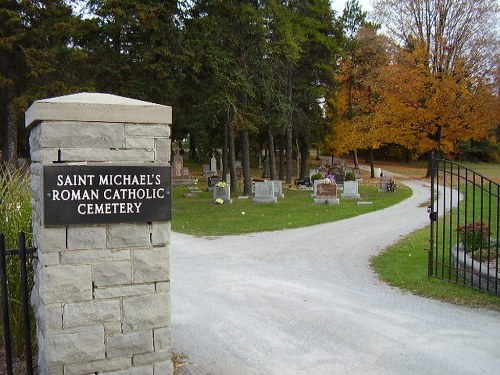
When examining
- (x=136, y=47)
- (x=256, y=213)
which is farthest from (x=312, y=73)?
(x=256, y=213)

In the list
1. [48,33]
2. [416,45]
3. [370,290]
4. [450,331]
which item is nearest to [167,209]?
[450,331]

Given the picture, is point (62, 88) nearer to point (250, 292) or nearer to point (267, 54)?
point (267, 54)

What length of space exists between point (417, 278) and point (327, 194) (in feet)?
40.6

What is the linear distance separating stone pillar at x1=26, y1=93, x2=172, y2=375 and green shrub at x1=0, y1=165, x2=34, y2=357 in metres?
0.86

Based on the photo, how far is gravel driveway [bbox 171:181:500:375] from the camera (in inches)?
173

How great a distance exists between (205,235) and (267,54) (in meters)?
14.4

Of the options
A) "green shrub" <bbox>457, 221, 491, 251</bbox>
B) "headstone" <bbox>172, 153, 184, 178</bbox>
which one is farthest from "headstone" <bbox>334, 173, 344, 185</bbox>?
"green shrub" <bbox>457, 221, 491, 251</bbox>

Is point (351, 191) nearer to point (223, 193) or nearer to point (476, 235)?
point (223, 193)

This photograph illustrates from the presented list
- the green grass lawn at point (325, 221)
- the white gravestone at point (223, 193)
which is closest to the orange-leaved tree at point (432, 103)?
Result: the green grass lawn at point (325, 221)

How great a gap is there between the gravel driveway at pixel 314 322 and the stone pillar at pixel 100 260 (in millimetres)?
1057

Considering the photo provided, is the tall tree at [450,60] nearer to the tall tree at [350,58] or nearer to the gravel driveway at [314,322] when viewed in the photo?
the tall tree at [350,58]

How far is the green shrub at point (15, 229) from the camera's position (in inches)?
169

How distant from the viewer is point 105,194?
3.38 m

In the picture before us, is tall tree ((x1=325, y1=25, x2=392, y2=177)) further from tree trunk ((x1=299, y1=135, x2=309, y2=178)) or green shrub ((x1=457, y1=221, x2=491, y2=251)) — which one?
green shrub ((x1=457, y1=221, x2=491, y2=251))
